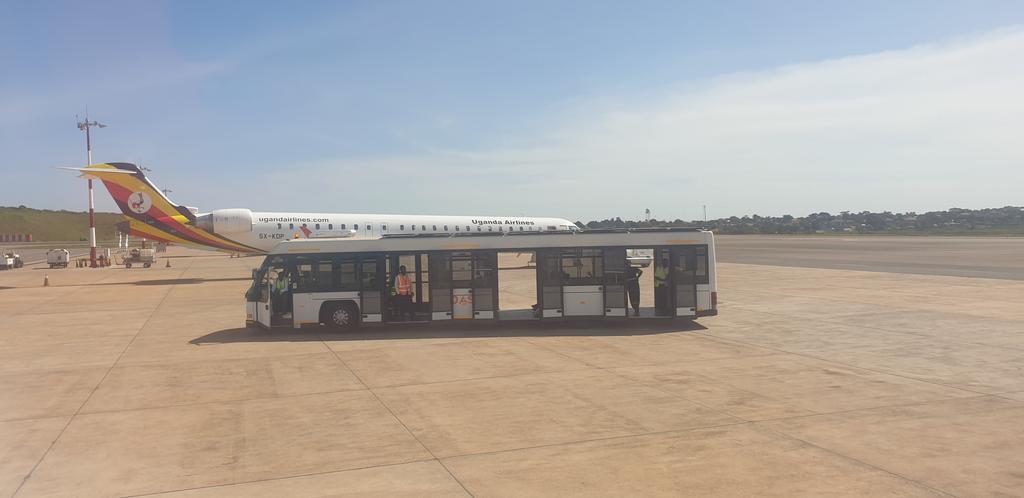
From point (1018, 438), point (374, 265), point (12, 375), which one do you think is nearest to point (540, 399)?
point (1018, 438)

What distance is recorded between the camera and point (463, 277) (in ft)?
63.9

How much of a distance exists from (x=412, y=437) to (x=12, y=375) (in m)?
9.83

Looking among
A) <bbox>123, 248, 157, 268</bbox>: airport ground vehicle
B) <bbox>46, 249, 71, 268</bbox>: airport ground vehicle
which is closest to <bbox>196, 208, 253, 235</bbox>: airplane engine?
<bbox>123, 248, 157, 268</bbox>: airport ground vehicle

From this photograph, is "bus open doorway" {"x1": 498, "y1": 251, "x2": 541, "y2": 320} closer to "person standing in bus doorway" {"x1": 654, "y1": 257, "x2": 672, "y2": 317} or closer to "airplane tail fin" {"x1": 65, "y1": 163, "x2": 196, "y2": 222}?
"person standing in bus doorway" {"x1": 654, "y1": 257, "x2": 672, "y2": 317}

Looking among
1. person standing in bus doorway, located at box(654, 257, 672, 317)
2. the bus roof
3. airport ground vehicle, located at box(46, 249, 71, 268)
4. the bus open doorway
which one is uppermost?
the bus roof

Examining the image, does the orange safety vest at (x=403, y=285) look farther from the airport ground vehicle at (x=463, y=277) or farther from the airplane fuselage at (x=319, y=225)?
the airplane fuselage at (x=319, y=225)

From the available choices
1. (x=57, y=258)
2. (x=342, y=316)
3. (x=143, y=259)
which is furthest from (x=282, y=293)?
(x=57, y=258)

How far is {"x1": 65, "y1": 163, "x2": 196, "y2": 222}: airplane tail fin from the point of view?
137ft

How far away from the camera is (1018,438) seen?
8680mm

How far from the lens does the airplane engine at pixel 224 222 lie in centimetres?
4188

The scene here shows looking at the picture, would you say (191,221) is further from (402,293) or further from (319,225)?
(402,293)

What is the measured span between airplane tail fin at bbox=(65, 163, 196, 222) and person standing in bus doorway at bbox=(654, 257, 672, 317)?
32.1 meters

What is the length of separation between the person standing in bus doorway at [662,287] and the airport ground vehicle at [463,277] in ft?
0.09

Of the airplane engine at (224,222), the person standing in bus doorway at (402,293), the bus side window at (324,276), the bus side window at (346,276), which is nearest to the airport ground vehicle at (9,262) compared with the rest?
the airplane engine at (224,222)
